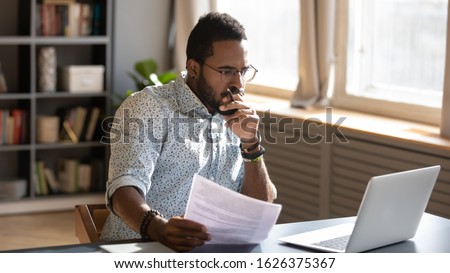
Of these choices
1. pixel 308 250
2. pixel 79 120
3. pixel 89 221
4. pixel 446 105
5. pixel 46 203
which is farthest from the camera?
pixel 79 120

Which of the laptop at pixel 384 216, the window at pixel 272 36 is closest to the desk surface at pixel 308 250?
the laptop at pixel 384 216

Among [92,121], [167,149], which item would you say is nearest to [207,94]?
[167,149]

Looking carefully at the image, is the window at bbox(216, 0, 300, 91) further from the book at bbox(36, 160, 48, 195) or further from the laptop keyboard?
the laptop keyboard

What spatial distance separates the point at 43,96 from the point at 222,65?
117 inches

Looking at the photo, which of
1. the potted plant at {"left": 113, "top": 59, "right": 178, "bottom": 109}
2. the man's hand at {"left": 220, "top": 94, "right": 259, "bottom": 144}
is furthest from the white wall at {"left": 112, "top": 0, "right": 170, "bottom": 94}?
the man's hand at {"left": 220, "top": 94, "right": 259, "bottom": 144}

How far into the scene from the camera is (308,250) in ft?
7.15

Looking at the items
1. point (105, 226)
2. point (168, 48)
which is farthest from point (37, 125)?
point (105, 226)

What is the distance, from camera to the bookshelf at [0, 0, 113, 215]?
5195 millimetres

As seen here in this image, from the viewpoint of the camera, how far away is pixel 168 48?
226 inches

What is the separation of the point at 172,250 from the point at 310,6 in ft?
9.23

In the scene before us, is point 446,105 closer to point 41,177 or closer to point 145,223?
point 145,223

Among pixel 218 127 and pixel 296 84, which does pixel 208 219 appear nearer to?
pixel 218 127

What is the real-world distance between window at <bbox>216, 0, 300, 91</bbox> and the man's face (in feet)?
8.88

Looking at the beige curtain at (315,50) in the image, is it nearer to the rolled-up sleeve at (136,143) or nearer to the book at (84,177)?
the book at (84,177)
